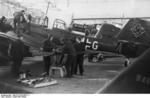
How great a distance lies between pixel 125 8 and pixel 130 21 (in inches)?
4.1

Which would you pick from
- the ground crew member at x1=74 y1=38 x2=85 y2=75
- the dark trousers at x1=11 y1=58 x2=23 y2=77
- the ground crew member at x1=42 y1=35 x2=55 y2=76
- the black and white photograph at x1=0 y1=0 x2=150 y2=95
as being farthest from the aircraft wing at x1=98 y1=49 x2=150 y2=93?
the dark trousers at x1=11 y1=58 x2=23 y2=77

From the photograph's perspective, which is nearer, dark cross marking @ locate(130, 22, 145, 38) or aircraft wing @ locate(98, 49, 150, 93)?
aircraft wing @ locate(98, 49, 150, 93)

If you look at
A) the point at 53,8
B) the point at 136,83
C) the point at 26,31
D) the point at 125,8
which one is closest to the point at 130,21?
the point at 125,8

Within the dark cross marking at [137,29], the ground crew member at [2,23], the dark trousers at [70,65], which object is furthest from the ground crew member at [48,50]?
the dark cross marking at [137,29]

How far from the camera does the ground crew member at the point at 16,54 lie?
1.98 meters

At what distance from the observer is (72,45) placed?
1976 mm

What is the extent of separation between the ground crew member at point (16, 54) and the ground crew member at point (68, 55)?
0.31m

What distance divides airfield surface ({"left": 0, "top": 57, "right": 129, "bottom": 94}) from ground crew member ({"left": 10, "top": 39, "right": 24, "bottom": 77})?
54 millimetres

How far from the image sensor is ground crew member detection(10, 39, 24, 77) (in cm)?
198

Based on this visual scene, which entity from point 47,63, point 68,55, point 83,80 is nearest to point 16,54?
point 47,63

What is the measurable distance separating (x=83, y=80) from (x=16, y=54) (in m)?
0.53

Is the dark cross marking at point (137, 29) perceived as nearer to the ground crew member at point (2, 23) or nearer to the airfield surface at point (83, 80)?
the airfield surface at point (83, 80)

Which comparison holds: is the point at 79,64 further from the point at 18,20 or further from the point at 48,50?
the point at 18,20

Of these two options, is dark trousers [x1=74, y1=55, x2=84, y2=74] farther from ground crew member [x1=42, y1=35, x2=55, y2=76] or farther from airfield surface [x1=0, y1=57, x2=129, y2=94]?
ground crew member [x1=42, y1=35, x2=55, y2=76]
